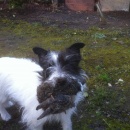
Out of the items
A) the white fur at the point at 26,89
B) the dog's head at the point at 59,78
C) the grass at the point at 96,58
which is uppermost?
the dog's head at the point at 59,78

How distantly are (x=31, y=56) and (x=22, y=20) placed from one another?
2.09 metres

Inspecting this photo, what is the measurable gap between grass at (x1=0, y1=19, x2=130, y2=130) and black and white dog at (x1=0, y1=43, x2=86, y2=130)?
0.61 metres

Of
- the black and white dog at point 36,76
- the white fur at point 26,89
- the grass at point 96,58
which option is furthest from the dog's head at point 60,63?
the grass at point 96,58

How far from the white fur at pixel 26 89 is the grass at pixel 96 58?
56 cm

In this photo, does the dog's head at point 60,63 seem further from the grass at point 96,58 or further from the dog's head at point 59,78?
the grass at point 96,58

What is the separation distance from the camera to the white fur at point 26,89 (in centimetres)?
328

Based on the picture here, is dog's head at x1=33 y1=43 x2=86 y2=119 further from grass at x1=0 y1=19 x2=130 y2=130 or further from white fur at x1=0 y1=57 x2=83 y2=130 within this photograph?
grass at x1=0 y1=19 x2=130 y2=130

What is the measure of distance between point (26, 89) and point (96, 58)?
2.37 m

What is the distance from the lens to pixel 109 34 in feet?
21.2

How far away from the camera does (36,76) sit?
3.24m

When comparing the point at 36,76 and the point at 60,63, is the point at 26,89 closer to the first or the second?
the point at 36,76

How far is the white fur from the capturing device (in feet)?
10.7

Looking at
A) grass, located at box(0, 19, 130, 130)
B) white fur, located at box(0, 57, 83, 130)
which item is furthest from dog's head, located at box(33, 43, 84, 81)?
grass, located at box(0, 19, 130, 130)

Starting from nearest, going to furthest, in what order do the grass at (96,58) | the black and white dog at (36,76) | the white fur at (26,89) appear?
the black and white dog at (36,76) → the white fur at (26,89) → the grass at (96,58)
